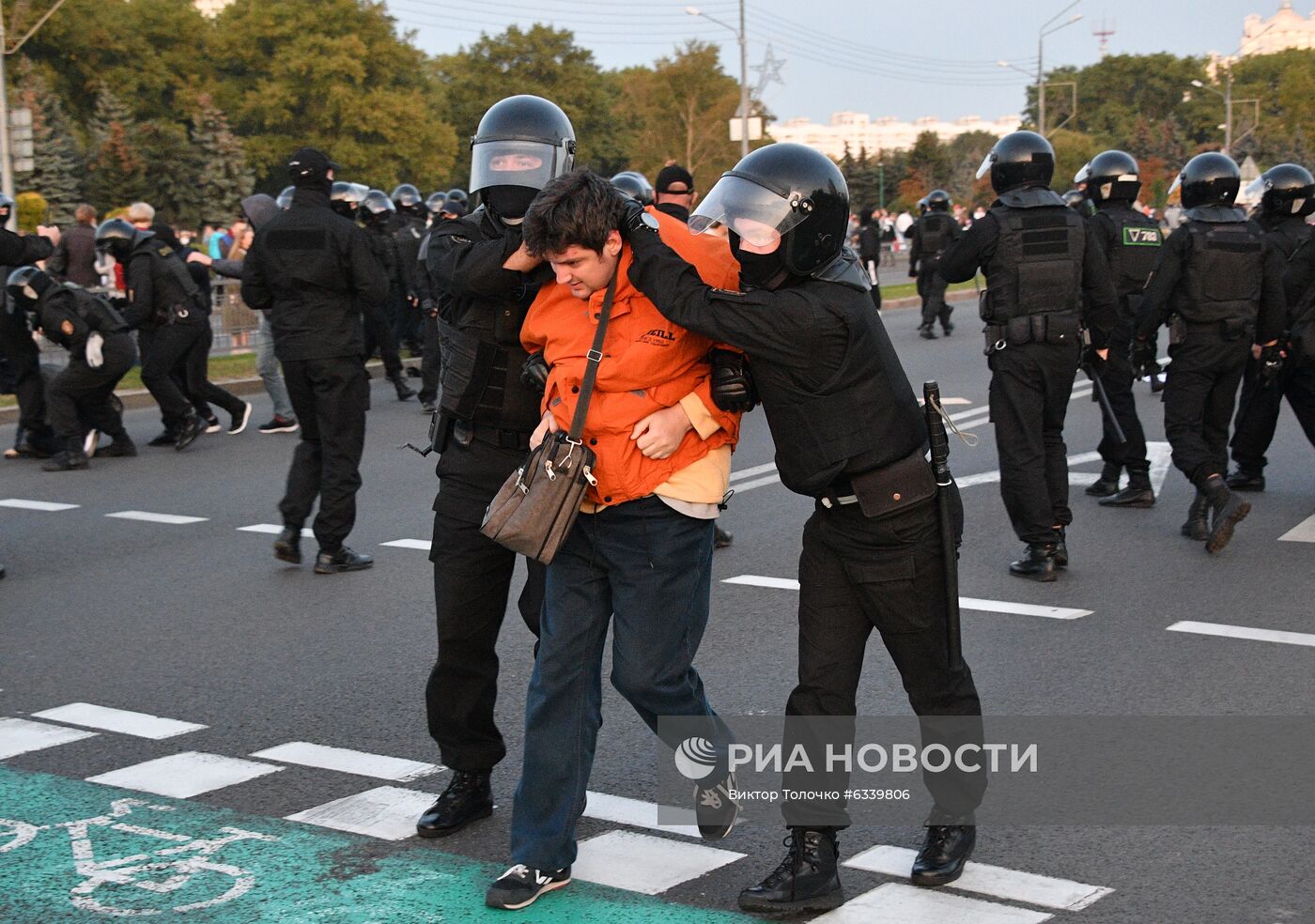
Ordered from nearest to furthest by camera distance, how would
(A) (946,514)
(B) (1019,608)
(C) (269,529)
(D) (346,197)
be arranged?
1. (A) (946,514)
2. (B) (1019,608)
3. (C) (269,529)
4. (D) (346,197)

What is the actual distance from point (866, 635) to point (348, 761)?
1954 millimetres

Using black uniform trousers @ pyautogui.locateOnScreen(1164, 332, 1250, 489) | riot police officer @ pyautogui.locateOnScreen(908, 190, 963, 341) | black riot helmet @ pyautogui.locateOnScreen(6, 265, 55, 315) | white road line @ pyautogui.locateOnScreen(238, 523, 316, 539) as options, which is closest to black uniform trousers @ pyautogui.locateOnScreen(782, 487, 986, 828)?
black uniform trousers @ pyautogui.locateOnScreen(1164, 332, 1250, 489)

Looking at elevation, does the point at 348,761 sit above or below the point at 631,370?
below

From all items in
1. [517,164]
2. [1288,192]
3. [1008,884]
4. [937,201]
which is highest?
[937,201]

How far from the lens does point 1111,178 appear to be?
395 inches

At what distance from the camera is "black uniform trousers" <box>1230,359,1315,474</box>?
376 inches

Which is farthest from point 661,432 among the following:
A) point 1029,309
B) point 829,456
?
point 1029,309

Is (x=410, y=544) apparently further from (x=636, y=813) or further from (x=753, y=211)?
(x=753, y=211)

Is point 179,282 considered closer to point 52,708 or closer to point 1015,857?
point 52,708

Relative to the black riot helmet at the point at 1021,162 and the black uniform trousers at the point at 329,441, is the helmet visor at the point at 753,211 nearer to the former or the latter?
the black riot helmet at the point at 1021,162

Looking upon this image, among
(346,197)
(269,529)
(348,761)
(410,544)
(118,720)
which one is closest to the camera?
(348,761)

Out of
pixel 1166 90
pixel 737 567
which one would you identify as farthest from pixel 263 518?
pixel 1166 90

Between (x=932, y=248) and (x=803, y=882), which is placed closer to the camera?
(x=803, y=882)

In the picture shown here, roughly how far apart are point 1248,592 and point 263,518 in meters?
5.84
